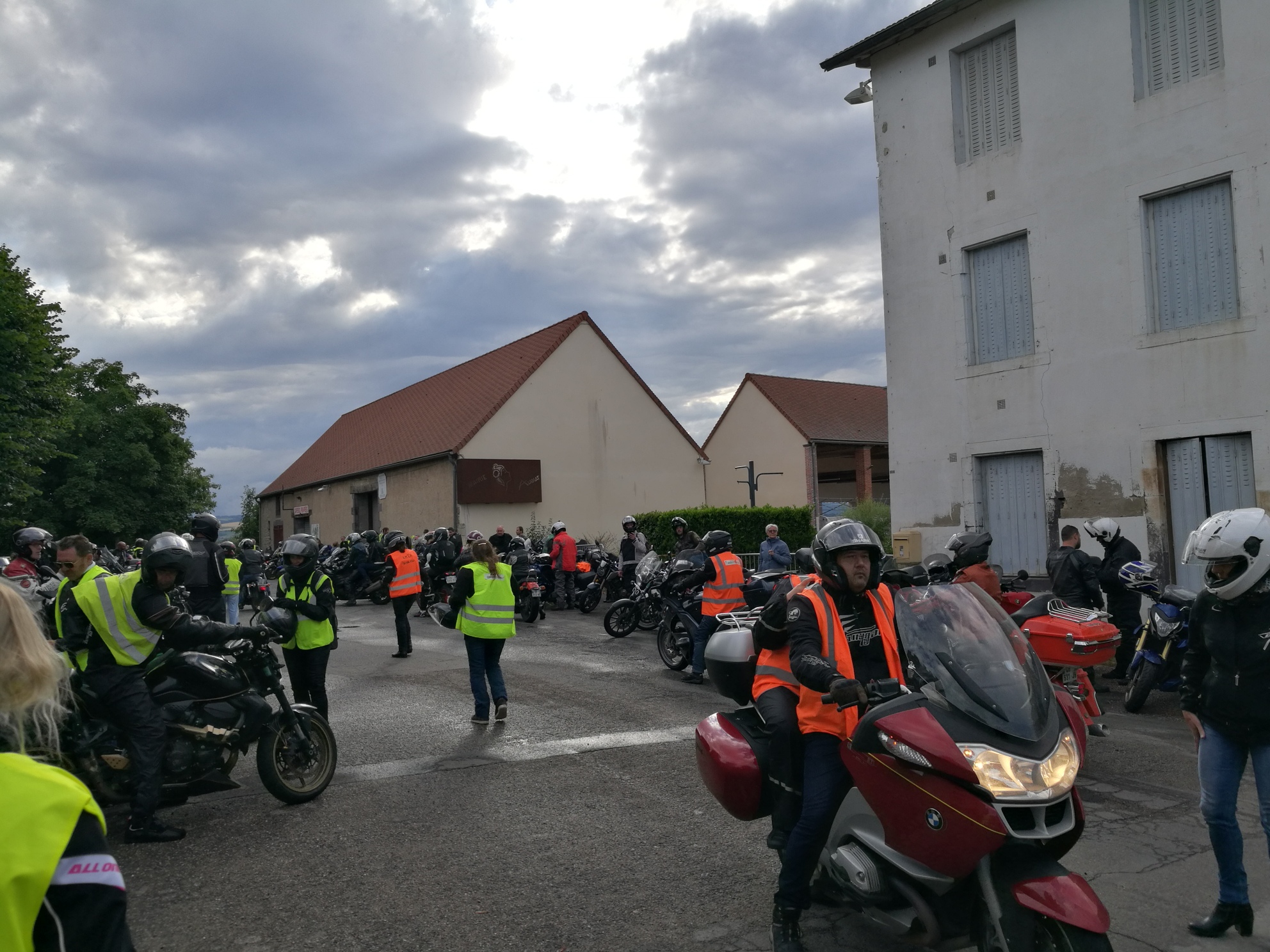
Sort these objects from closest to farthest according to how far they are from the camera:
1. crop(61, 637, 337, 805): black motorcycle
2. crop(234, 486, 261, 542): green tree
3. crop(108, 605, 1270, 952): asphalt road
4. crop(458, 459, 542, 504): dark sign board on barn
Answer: crop(108, 605, 1270, 952): asphalt road, crop(61, 637, 337, 805): black motorcycle, crop(458, 459, 542, 504): dark sign board on barn, crop(234, 486, 261, 542): green tree

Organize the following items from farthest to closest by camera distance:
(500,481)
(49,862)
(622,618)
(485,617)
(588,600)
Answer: (500,481)
(588,600)
(622,618)
(485,617)
(49,862)

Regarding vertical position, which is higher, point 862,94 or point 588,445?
point 862,94

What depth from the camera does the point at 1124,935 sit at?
413cm

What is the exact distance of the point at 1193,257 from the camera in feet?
41.7

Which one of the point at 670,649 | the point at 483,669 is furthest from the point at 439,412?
the point at 483,669

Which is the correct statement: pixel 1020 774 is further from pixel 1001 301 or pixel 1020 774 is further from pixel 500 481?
pixel 500 481

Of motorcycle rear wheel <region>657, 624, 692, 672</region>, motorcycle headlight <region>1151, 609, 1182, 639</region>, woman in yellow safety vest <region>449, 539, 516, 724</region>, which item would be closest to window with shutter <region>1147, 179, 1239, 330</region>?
motorcycle headlight <region>1151, 609, 1182, 639</region>

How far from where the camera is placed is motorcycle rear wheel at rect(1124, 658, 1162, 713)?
8.97 meters

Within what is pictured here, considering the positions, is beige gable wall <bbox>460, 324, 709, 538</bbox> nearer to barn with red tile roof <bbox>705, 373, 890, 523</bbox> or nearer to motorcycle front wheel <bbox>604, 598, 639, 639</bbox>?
barn with red tile roof <bbox>705, 373, 890, 523</bbox>

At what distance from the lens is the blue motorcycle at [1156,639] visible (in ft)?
28.0

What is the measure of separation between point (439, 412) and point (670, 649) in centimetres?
2773

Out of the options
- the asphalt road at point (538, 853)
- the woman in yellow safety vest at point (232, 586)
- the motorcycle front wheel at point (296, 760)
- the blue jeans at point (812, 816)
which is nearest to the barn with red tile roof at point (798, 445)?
the woman in yellow safety vest at point (232, 586)

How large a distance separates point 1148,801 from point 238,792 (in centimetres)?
590

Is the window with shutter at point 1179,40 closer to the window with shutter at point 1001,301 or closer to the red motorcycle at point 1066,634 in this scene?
the window with shutter at point 1001,301
